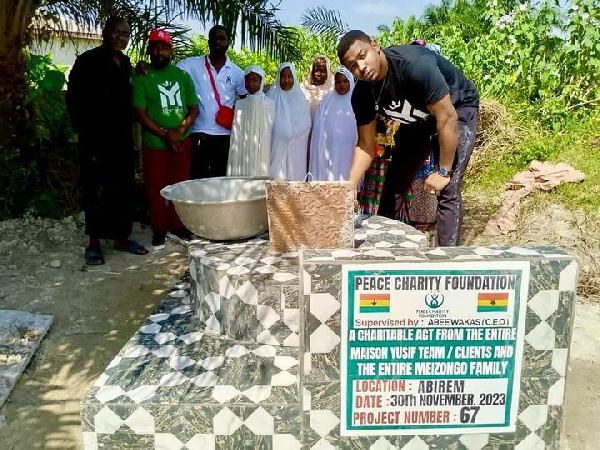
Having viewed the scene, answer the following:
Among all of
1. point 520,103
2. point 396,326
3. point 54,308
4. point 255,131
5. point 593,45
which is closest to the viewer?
point 396,326

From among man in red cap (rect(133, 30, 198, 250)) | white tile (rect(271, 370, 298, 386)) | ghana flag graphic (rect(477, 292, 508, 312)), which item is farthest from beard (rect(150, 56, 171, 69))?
ghana flag graphic (rect(477, 292, 508, 312))

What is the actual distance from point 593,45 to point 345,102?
12.6 ft

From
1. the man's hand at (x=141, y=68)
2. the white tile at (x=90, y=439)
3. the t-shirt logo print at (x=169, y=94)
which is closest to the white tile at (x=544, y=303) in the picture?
the white tile at (x=90, y=439)

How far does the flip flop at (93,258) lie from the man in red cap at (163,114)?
60 centimetres

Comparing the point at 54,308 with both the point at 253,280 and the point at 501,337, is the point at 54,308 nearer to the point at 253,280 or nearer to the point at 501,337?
the point at 253,280

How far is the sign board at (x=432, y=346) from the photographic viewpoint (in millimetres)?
1987

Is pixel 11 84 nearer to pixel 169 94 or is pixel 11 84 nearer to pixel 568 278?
pixel 169 94

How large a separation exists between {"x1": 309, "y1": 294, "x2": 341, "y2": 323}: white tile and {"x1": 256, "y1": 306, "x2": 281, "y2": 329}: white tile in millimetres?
571

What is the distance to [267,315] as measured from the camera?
2.56 metres

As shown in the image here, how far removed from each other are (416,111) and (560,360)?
5.27 feet

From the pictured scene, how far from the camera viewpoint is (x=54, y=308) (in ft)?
12.1

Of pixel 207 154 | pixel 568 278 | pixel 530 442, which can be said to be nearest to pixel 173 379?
pixel 530 442

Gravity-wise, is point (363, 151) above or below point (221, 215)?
above

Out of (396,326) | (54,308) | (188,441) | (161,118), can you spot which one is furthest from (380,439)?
(161,118)
